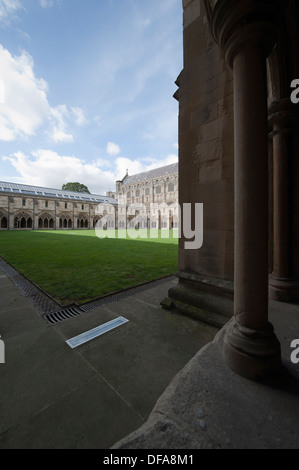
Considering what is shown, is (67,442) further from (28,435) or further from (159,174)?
(159,174)

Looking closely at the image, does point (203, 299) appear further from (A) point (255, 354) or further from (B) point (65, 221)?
(B) point (65, 221)

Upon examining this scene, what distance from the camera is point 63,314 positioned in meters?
3.20

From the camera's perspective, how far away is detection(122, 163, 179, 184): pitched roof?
2160 inches

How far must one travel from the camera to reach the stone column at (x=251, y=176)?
145 cm

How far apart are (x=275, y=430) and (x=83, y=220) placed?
4921 cm

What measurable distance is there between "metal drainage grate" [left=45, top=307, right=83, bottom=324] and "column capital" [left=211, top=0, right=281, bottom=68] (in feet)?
12.6

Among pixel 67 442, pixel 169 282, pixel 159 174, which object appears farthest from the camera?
pixel 159 174

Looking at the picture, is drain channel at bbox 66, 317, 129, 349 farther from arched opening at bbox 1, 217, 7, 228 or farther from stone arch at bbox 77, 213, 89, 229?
stone arch at bbox 77, 213, 89, 229

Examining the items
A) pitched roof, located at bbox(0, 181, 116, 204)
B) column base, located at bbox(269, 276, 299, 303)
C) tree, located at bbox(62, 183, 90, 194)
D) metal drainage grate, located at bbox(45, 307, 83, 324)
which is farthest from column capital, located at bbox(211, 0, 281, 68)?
tree, located at bbox(62, 183, 90, 194)

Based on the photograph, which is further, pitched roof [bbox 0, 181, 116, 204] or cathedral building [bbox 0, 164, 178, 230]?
pitched roof [bbox 0, 181, 116, 204]

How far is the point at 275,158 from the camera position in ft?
10.1

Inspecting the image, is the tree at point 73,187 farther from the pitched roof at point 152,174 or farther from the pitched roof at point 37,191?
the pitched roof at point 152,174

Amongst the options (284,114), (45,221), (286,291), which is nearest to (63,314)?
(286,291)
